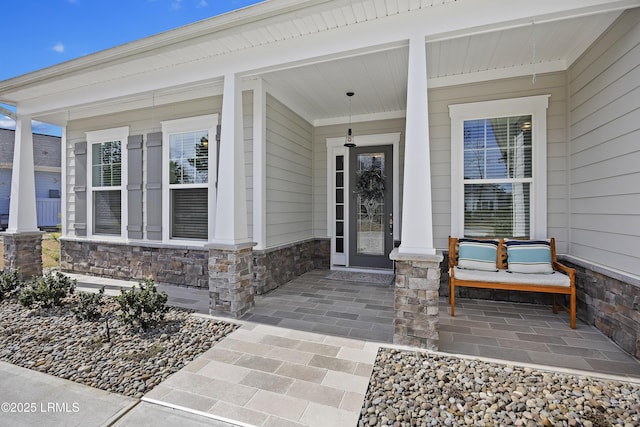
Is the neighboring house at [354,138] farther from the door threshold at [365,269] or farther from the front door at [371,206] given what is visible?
the door threshold at [365,269]

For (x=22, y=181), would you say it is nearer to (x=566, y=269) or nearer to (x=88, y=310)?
(x=88, y=310)

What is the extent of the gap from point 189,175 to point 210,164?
507 mm

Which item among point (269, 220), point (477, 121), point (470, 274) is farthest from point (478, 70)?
point (269, 220)

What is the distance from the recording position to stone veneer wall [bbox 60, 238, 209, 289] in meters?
4.78

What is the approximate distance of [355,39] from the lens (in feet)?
9.60

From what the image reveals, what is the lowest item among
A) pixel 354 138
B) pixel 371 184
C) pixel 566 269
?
pixel 566 269

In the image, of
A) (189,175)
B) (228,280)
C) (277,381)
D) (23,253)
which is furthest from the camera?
(23,253)

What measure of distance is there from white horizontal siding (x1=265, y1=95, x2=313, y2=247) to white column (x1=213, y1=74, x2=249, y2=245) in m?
0.91

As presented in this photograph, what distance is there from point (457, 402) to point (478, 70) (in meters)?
3.95

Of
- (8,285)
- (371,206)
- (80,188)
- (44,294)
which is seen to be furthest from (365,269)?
(80,188)

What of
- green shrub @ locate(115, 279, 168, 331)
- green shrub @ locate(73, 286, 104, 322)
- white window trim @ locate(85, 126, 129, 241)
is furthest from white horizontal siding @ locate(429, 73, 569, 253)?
white window trim @ locate(85, 126, 129, 241)

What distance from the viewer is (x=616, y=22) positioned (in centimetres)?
283

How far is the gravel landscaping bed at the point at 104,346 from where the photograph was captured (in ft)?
7.57

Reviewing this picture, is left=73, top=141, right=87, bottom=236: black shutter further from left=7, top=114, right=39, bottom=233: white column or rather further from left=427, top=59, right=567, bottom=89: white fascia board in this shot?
left=427, top=59, right=567, bottom=89: white fascia board
